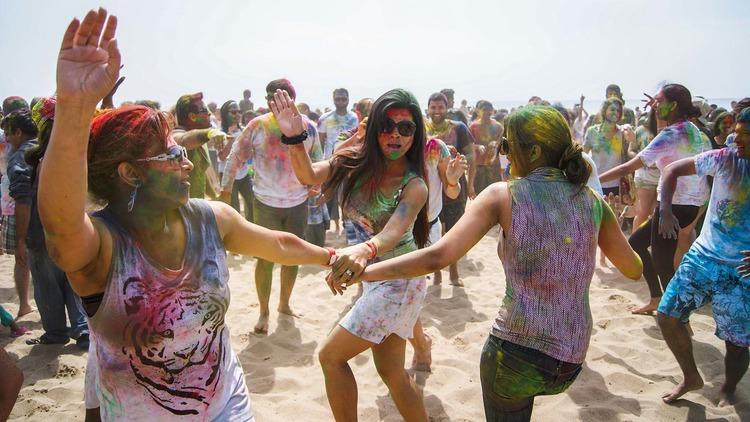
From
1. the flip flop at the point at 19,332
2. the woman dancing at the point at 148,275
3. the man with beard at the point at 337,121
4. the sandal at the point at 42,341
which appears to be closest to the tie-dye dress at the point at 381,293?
the woman dancing at the point at 148,275

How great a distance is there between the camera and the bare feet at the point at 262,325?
17.9 ft

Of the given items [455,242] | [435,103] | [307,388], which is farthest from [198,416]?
[435,103]

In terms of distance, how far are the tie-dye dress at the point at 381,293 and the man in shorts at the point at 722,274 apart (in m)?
1.97

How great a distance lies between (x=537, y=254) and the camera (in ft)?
7.74

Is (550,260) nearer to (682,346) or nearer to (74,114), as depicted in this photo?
(74,114)

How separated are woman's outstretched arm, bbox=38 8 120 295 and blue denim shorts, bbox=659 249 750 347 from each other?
3790 mm

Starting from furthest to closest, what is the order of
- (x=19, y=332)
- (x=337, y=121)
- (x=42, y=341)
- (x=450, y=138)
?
1. (x=337, y=121)
2. (x=450, y=138)
3. (x=19, y=332)
4. (x=42, y=341)

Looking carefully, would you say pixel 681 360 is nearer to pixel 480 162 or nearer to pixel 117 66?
pixel 117 66

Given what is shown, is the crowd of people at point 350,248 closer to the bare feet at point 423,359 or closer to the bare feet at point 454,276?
the bare feet at point 423,359

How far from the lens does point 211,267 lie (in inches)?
82.4

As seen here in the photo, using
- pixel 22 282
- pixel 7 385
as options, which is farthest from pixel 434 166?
pixel 22 282

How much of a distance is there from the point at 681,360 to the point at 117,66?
13.6ft

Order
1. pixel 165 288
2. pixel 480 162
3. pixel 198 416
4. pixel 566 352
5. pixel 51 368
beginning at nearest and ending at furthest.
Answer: pixel 165 288, pixel 198 416, pixel 566 352, pixel 51 368, pixel 480 162

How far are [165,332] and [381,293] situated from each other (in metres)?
1.41
